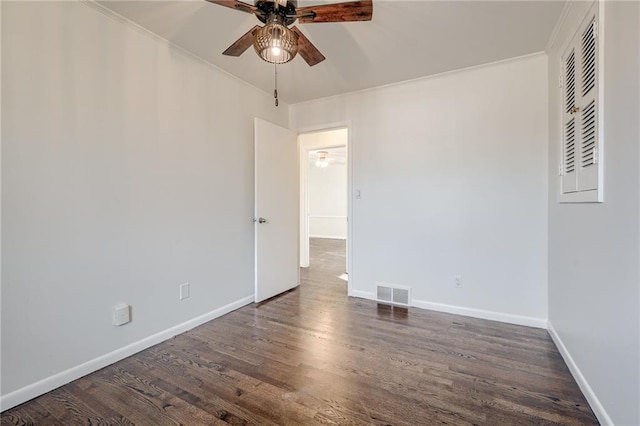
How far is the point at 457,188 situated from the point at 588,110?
1293 millimetres

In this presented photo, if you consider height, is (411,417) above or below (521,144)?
below

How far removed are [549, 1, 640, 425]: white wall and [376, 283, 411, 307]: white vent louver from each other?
55.3 inches

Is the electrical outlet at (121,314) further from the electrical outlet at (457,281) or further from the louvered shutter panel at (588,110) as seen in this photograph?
the louvered shutter panel at (588,110)

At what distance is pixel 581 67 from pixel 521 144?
0.93 metres

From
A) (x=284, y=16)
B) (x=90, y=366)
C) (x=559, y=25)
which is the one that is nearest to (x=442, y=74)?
(x=559, y=25)

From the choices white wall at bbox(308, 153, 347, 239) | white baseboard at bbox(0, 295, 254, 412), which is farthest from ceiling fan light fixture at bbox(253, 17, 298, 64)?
white wall at bbox(308, 153, 347, 239)

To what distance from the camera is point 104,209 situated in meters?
1.99

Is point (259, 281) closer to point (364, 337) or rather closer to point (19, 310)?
point (364, 337)

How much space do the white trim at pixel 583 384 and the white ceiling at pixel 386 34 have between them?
92.0 inches

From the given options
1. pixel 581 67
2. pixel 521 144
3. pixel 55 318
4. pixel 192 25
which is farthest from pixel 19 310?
pixel 521 144

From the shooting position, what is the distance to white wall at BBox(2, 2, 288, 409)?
5.31 feet

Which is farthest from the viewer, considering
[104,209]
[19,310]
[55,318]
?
[104,209]

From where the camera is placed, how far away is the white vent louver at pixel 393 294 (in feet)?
10.3

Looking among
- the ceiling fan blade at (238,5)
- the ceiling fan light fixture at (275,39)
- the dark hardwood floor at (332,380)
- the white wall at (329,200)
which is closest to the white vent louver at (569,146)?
the dark hardwood floor at (332,380)
